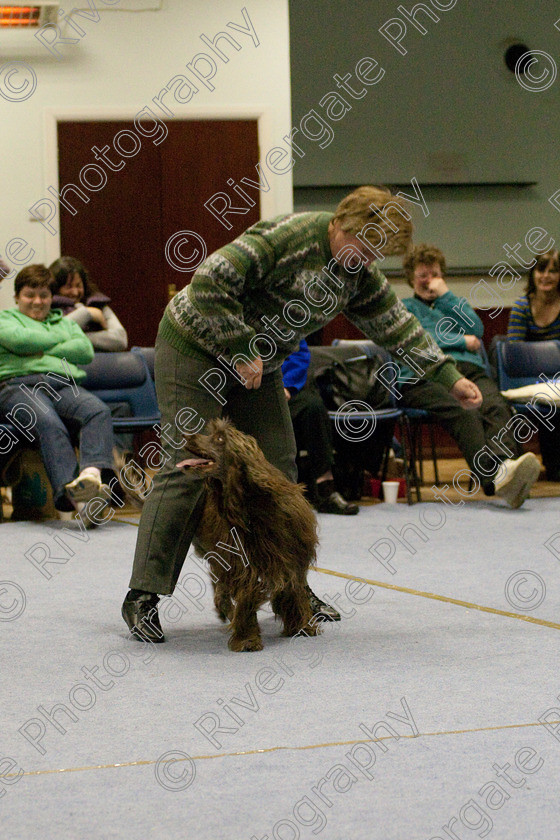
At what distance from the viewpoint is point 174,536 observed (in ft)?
8.35

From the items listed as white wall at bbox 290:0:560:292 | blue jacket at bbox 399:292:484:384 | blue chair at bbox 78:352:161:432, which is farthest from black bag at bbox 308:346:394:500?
white wall at bbox 290:0:560:292

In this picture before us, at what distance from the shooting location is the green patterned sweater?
2.41m

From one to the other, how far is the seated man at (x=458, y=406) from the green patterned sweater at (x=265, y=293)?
239 centimetres

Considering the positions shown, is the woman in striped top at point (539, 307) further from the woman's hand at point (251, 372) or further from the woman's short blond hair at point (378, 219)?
the woman's hand at point (251, 372)

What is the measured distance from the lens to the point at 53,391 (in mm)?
4812

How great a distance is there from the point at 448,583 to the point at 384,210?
1.42 meters

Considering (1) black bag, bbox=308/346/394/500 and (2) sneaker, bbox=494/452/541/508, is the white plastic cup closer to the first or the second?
(1) black bag, bbox=308/346/394/500

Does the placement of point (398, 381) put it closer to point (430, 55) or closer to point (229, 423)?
point (229, 423)

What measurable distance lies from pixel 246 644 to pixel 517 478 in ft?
8.67

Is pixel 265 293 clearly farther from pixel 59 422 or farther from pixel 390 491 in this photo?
pixel 390 491

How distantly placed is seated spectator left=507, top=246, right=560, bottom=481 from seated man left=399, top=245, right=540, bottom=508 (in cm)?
42

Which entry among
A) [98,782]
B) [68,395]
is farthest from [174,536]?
[68,395]

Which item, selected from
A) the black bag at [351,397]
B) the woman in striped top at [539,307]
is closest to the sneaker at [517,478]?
the black bag at [351,397]

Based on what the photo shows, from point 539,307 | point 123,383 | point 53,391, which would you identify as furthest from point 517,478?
point 53,391
